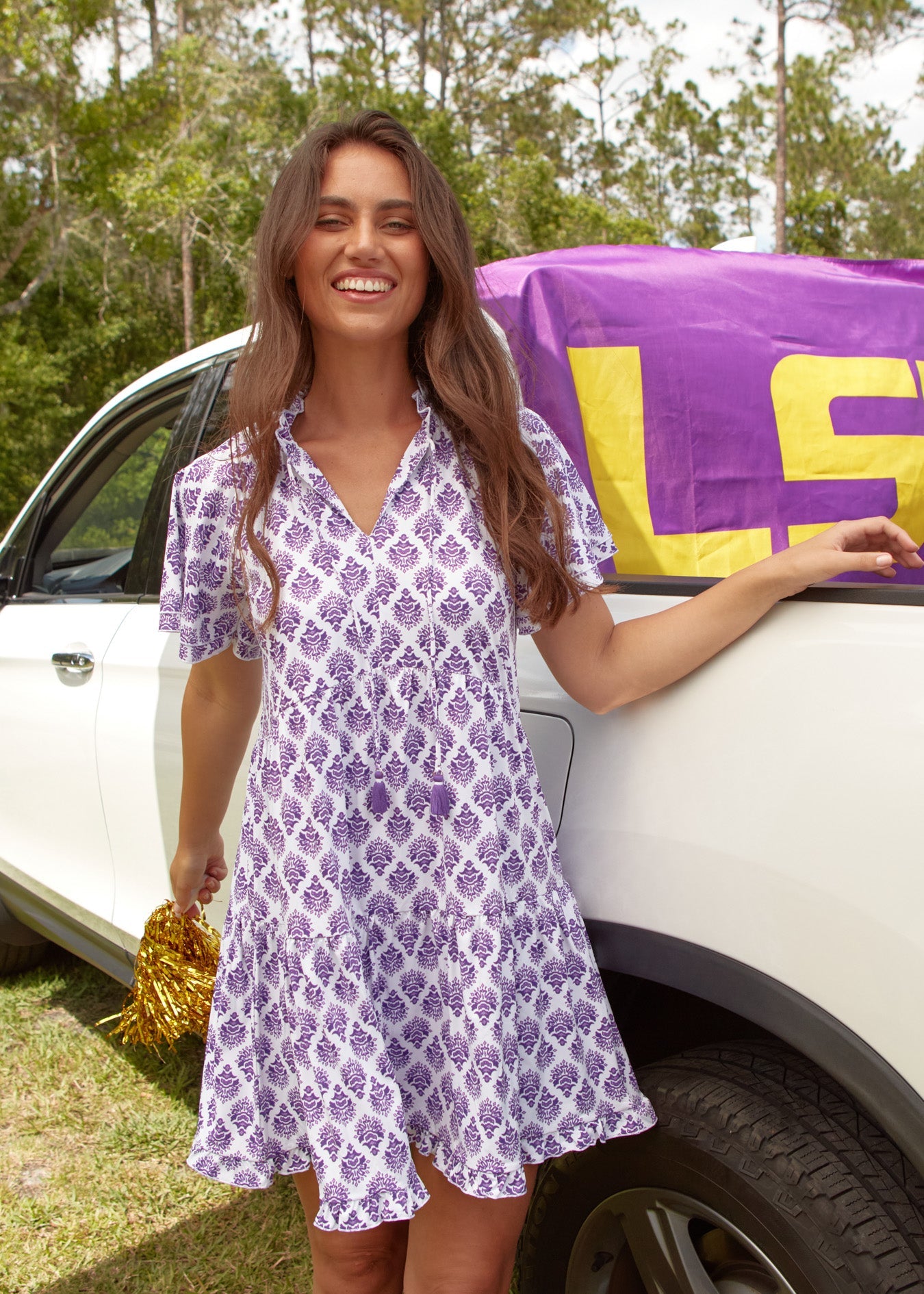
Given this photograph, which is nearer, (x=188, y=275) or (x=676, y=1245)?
(x=676, y=1245)

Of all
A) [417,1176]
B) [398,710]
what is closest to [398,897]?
[398,710]

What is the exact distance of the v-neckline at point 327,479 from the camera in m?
1.53

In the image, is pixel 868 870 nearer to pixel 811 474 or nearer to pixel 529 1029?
pixel 529 1029

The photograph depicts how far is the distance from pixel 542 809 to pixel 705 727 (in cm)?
27

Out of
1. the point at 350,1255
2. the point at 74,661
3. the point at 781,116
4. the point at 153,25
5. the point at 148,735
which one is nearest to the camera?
the point at 350,1255

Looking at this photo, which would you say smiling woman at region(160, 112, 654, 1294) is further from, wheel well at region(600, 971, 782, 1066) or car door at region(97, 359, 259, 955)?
car door at region(97, 359, 259, 955)

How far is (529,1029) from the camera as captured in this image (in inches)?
60.2

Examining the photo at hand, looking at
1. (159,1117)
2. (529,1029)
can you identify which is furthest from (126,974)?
(529,1029)

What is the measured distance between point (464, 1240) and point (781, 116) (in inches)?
1101

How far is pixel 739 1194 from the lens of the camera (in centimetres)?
138

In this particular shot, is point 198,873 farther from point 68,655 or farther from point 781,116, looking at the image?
point 781,116

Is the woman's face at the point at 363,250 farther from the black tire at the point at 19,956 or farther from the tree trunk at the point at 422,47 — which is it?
the tree trunk at the point at 422,47

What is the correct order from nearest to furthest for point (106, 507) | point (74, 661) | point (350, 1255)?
point (350, 1255) < point (74, 661) < point (106, 507)

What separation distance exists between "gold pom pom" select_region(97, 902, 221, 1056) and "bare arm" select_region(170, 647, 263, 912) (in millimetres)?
327
